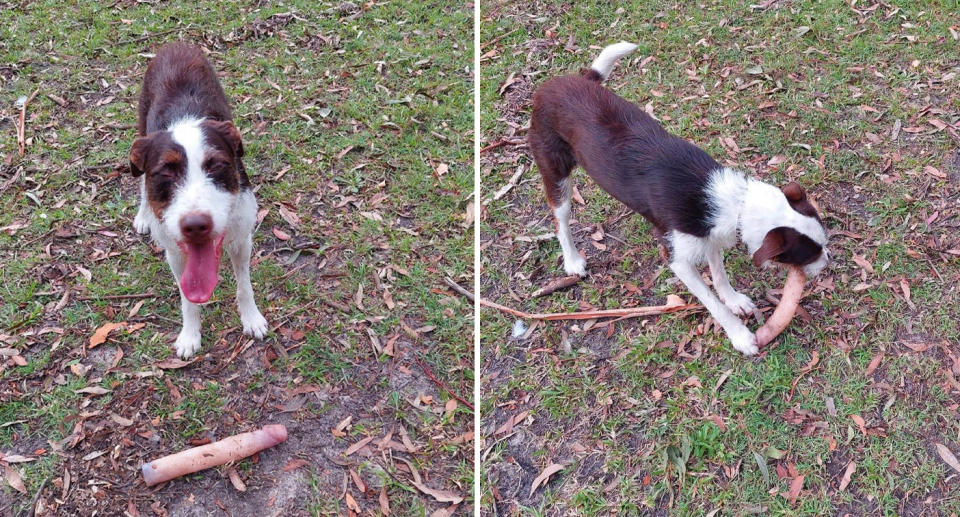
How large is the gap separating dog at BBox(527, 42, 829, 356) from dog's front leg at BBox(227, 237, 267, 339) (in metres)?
2.02

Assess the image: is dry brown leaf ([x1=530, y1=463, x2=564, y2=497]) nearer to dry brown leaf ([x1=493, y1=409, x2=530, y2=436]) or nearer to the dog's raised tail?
dry brown leaf ([x1=493, y1=409, x2=530, y2=436])

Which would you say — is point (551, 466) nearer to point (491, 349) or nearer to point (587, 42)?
point (491, 349)

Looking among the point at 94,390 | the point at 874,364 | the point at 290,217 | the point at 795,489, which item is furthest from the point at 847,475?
the point at 94,390

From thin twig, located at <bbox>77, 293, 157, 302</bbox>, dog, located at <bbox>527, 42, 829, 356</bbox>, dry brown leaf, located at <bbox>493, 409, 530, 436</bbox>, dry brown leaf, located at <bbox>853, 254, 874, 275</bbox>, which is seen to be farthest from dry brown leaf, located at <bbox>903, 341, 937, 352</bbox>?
thin twig, located at <bbox>77, 293, 157, 302</bbox>

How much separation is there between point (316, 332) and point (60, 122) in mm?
3206

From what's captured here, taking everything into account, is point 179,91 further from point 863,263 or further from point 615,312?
point 863,263

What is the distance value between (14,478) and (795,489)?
4076 millimetres

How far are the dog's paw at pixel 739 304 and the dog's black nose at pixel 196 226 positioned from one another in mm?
3107

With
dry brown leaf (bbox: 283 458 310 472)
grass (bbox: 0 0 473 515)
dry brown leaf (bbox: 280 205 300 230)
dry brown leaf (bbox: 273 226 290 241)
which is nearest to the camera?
dry brown leaf (bbox: 283 458 310 472)

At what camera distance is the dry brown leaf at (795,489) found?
379 centimetres

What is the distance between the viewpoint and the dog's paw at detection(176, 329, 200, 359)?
14.6 ft

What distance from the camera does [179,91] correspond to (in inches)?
176

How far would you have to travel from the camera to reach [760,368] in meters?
4.33

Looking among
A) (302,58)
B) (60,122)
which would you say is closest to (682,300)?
(302,58)
